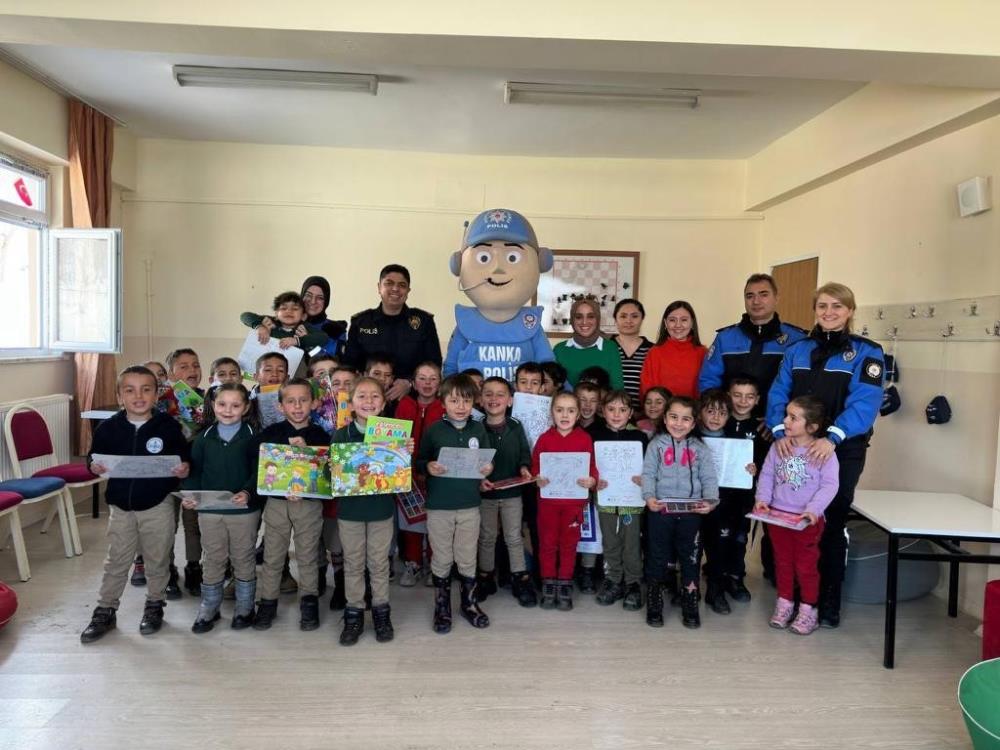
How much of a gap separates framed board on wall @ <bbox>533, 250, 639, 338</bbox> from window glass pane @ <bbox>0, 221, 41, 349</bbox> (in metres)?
3.94

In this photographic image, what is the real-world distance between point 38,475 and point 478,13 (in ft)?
12.0

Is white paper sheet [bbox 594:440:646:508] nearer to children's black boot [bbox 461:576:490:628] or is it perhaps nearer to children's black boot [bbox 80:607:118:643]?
children's black boot [bbox 461:576:490:628]

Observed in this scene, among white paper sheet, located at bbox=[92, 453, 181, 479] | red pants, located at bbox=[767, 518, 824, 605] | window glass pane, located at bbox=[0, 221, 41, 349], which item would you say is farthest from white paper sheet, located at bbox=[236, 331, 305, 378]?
red pants, located at bbox=[767, 518, 824, 605]

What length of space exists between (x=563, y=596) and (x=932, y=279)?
2728mm

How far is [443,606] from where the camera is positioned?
2.88m

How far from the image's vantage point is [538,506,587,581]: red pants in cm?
311

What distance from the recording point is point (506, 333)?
3.44 metres

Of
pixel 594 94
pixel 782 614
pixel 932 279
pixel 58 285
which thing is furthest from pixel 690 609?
pixel 58 285

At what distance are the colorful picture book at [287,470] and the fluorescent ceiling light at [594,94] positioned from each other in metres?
2.85

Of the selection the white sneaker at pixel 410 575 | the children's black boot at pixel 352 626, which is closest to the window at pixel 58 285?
the white sneaker at pixel 410 575

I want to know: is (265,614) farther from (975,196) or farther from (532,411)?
(975,196)

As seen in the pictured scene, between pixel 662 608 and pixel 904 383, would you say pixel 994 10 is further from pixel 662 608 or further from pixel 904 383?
pixel 662 608

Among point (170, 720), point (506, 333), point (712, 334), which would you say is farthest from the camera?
point (712, 334)

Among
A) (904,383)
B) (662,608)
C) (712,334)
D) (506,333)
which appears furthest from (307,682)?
(712,334)
